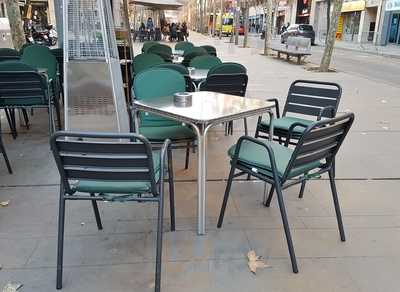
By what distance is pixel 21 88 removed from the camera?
4.40 metres

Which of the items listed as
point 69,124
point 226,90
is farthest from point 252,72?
point 69,124

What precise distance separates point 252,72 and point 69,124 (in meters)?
8.79

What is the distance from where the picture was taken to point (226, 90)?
177 inches

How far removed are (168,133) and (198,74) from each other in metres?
1.99

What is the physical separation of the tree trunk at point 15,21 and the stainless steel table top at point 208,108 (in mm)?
6752

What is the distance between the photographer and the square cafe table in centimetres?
247

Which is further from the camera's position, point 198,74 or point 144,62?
point 144,62

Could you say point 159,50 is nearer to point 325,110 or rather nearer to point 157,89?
point 157,89

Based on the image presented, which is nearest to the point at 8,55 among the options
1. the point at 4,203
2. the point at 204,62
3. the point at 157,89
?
the point at 204,62

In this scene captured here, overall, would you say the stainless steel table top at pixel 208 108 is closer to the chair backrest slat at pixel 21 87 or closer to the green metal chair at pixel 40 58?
the chair backrest slat at pixel 21 87

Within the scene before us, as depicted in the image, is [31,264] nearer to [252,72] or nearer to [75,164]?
[75,164]

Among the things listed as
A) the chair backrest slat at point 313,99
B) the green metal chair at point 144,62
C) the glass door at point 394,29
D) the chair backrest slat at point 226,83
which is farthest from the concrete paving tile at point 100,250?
the glass door at point 394,29

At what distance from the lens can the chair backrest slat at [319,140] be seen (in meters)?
2.14

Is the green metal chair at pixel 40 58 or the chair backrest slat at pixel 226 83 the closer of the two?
the chair backrest slat at pixel 226 83
